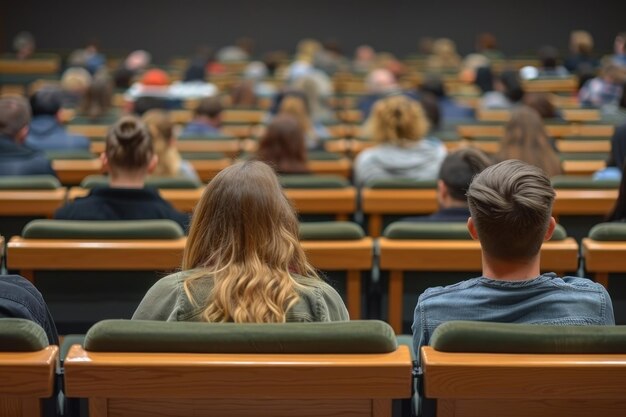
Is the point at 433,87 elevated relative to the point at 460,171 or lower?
elevated

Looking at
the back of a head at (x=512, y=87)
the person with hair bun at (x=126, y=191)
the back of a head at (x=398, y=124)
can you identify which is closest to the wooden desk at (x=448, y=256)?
the person with hair bun at (x=126, y=191)

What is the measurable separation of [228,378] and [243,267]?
39 centimetres

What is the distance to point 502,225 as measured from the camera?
7.72 feet

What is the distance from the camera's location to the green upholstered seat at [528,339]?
209 centimetres

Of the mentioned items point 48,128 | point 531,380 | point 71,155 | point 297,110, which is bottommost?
point 531,380

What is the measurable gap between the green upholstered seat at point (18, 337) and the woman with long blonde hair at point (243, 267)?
317mm

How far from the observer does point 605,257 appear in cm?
338

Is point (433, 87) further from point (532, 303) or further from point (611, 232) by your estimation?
point (532, 303)

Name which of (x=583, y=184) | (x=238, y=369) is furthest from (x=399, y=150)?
(x=238, y=369)

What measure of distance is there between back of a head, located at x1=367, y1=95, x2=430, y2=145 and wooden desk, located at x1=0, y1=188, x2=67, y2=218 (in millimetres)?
2326

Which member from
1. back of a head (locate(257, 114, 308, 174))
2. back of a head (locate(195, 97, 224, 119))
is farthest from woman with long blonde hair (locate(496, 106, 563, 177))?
back of a head (locate(195, 97, 224, 119))

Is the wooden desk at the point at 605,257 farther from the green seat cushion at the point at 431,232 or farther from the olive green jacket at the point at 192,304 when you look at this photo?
the olive green jacket at the point at 192,304

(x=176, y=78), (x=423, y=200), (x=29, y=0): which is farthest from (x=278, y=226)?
(x=29, y=0)

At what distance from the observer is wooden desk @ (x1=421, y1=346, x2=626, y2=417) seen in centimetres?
203
